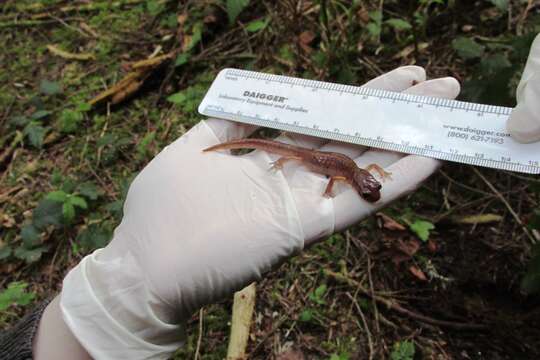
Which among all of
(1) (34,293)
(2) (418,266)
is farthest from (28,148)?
(2) (418,266)

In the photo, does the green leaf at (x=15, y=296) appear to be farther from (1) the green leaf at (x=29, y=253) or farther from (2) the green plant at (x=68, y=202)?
(2) the green plant at (x=68, y=202)

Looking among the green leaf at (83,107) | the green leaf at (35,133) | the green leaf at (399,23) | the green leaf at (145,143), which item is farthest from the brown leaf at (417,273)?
the green leaf at (35,133)

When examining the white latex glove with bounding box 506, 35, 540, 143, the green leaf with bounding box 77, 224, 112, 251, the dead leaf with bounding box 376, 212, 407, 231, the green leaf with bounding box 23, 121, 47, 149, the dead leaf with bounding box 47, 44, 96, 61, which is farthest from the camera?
the dead leaf with bounding box 47, 44, 96, 61

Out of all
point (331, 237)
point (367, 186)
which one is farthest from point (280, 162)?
point (331, 237)

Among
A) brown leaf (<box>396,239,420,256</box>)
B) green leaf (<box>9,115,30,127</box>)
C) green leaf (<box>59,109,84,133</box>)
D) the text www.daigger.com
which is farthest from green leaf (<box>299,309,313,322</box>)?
green leaf (<box>9,115,30,127</box>)

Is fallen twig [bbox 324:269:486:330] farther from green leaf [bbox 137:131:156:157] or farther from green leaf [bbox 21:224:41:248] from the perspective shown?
green leaf [bbox 21:224:41:248]
